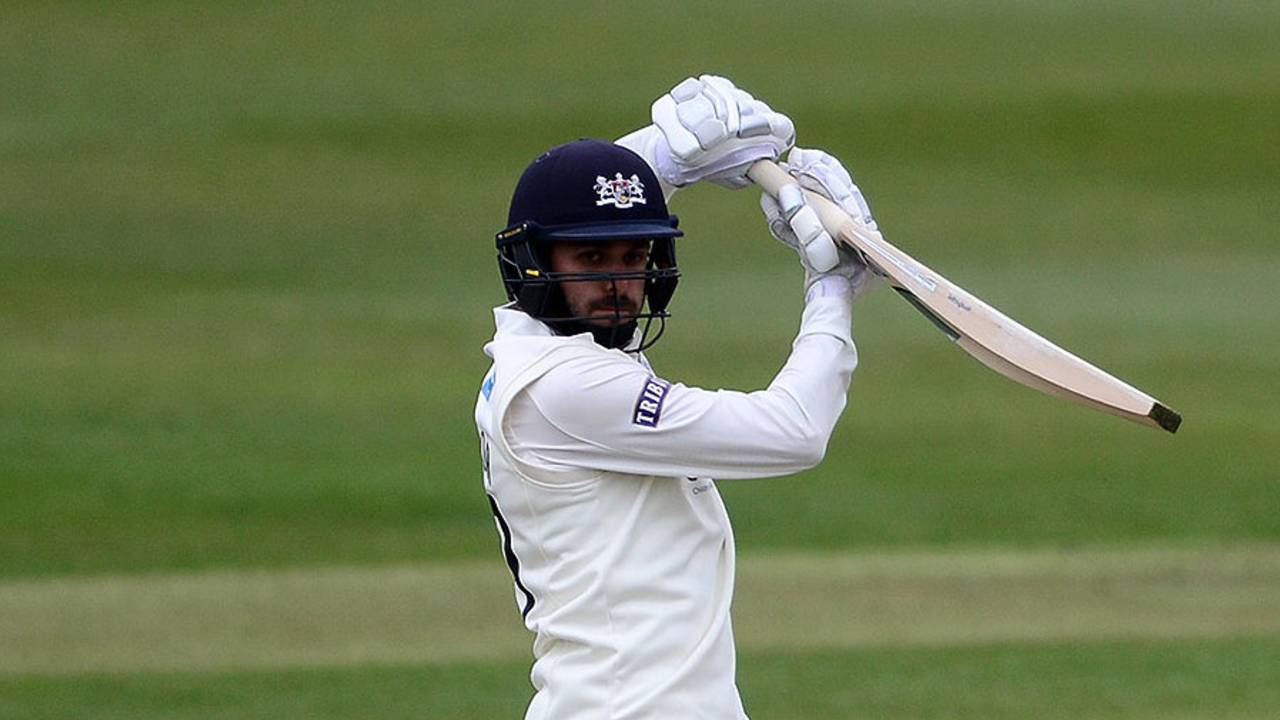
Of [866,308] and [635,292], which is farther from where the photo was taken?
[866,308]

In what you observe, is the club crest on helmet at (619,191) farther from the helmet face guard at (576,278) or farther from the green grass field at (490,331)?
the green grass field at (490,331)

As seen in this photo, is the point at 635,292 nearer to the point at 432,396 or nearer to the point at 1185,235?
the point at 432,396

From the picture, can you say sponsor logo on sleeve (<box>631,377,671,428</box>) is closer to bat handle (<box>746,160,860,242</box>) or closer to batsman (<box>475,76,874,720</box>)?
batsman (<box>475,76,874,720</box>)

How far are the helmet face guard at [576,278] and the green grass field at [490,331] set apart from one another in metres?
3.23

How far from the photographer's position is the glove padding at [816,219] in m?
3.28

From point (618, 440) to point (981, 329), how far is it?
579 millimetres

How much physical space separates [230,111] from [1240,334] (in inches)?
313

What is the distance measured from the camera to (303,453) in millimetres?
10211

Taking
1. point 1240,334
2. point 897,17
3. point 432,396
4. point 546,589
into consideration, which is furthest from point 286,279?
point 546,589

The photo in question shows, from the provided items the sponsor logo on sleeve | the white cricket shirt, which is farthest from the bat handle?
the sponsor logo on sleeve

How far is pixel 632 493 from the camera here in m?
3.16

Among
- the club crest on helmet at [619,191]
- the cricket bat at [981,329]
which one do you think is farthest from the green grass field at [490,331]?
the club crest on helmet at [619,191]

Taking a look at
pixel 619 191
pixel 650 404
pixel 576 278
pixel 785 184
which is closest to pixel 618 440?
pixel 650 404

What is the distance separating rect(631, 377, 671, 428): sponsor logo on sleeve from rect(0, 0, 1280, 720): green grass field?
331 cm
